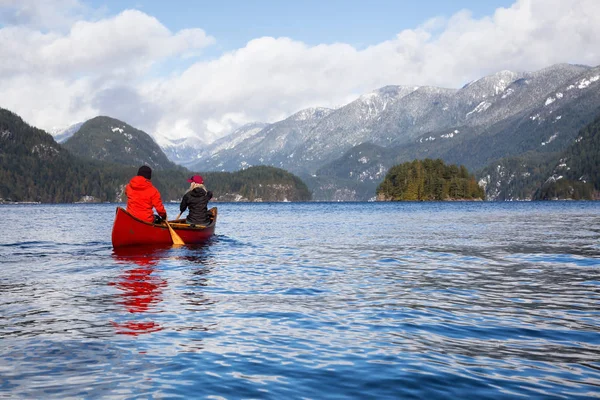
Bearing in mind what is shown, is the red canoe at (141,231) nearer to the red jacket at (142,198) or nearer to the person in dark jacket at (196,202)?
the red jacket at (142,198)

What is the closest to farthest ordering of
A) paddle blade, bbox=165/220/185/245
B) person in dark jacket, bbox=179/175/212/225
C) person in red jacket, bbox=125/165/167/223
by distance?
1. person in red jacket, bbox=125/165/167/223
2. paddle blade, bbox=165/220/185/245
3. person in dark jacket, bbox=179/175/212/225

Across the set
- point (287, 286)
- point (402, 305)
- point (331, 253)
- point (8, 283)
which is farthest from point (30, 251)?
point (402, 305)

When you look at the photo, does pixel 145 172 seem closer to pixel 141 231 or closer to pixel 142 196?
pixel 142 196

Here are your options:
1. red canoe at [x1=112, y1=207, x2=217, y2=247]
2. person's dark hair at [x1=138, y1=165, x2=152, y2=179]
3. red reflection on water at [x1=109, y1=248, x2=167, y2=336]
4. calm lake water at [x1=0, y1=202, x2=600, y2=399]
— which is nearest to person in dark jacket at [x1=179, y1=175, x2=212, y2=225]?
red canoe at [x1=112, y1=207, x2=217, y2=247]

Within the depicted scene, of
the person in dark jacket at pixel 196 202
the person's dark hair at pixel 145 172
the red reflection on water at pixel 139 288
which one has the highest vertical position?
the person's dark hair at pixel 145 172

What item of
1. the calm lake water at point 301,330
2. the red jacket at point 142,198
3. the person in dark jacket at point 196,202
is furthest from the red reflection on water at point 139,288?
the person in dark jacket at point 196,202

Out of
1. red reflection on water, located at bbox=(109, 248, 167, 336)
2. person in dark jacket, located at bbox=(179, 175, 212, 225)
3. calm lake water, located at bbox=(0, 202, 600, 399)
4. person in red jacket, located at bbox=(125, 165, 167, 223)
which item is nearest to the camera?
calm lake water, located at bbox=(0, 202, 600, 399)

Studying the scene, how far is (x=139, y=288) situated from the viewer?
1678 centimetres

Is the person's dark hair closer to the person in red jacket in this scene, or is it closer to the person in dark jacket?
the person in red jacket

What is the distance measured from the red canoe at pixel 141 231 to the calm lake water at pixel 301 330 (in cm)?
447

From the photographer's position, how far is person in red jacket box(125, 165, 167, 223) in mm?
27656

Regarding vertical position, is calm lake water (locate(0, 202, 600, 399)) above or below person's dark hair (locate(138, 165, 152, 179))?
below

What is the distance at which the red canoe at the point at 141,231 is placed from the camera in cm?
2714

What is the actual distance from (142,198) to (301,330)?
18673 mm
